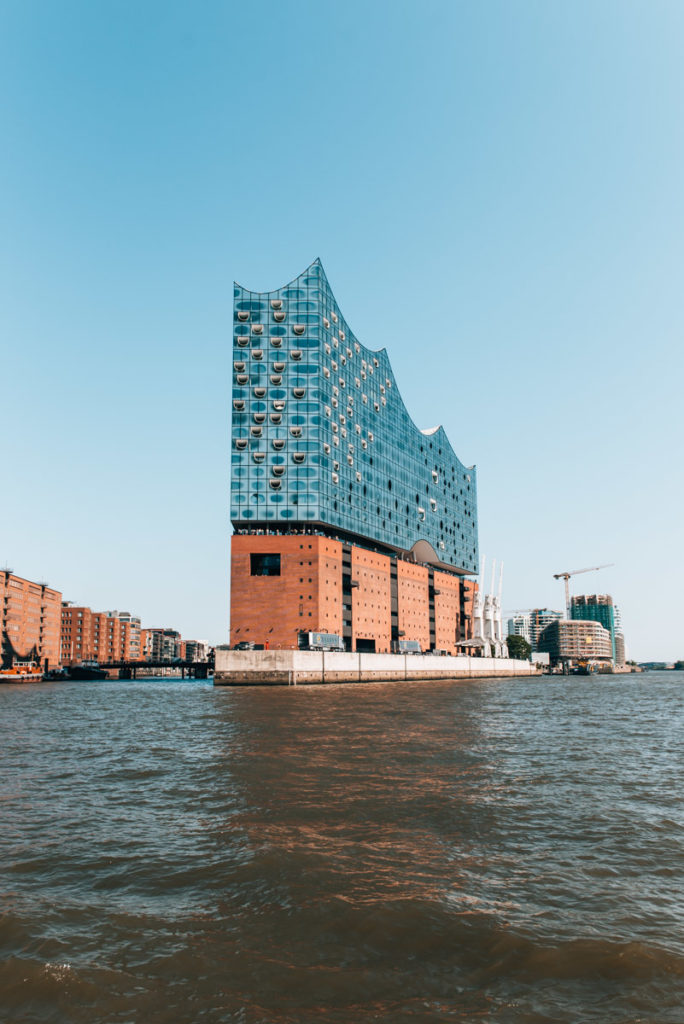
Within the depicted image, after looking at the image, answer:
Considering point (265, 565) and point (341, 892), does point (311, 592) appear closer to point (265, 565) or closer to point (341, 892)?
point (265, 565)

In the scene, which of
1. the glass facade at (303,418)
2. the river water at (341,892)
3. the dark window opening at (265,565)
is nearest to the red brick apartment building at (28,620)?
the glass facade at (303,418)

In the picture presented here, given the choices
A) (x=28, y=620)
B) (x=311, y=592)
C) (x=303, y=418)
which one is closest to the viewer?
(x=311, y=592)

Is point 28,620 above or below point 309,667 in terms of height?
above

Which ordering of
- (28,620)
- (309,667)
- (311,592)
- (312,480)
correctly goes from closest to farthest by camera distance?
(309,667)
(311,592)
(312,480)
(28,620)

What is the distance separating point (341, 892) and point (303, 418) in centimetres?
10579

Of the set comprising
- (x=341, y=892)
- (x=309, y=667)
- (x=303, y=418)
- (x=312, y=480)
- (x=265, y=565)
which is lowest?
(x=309, y=667)

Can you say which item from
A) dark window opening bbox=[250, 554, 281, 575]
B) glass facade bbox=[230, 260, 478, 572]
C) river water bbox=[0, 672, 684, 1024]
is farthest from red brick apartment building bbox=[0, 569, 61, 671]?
river water bbox=[0, 672, 684, 1024]

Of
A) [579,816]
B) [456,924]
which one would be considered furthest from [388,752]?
[456,924]

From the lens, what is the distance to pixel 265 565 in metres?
110

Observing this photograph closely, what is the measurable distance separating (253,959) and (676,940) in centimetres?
612

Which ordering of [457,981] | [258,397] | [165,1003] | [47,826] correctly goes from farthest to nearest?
[258,397], [47,826], [457,981], [165,1003]

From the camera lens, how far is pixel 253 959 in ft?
30.8

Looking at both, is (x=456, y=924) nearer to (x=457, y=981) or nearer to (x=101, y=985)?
(x=457, y=981)

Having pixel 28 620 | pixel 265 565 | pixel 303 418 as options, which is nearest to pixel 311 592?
pixel 265 565
